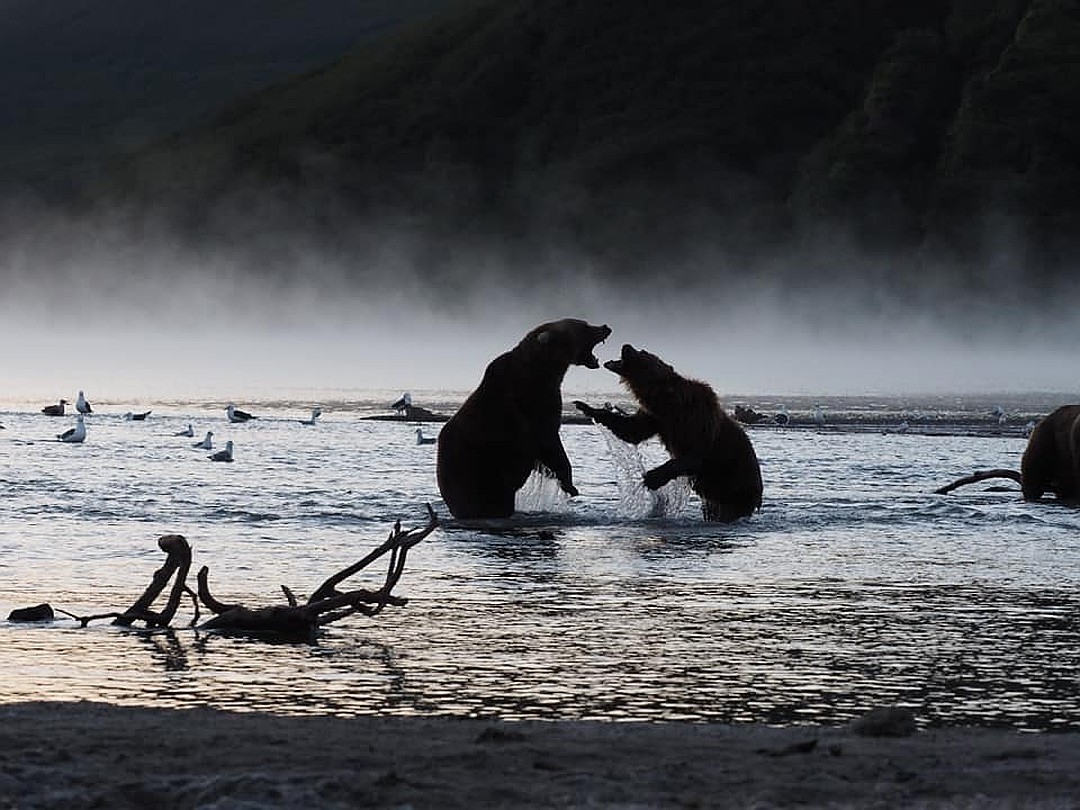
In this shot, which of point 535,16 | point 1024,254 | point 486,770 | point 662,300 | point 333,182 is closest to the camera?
point 486,770

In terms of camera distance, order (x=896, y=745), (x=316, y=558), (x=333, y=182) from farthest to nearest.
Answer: (x=333, y=182) < (x=316, y=558) < (x=896, y=745)

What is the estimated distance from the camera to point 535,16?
165 meters

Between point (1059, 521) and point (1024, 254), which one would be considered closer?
point (1059, 521)

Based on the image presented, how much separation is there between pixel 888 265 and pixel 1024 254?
7993mm

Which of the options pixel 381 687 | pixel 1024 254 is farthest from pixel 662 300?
pixel 381 687

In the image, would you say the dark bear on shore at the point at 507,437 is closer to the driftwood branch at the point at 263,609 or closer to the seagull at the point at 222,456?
the driftwood branch at the point at 263,609

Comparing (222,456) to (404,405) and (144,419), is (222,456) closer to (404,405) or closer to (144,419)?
(144,419)

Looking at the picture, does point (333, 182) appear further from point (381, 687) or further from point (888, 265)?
point (381, 687)

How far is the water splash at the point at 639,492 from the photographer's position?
17281mm

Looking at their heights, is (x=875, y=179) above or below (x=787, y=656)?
above

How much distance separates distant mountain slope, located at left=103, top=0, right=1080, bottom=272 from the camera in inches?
4948

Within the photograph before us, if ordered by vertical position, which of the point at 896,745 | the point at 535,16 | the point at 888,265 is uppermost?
the point at 535,16

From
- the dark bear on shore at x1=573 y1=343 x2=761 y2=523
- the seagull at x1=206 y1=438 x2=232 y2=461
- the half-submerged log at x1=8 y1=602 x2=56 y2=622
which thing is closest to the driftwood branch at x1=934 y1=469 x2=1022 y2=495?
the dark bear on shore at x1=573 y1=343 x2=761 y2=523

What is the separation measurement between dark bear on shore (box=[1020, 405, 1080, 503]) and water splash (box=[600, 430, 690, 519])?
359 centimetres
